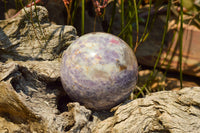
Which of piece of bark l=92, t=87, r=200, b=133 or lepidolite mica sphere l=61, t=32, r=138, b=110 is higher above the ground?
lepidolite mica sphere l=61, t=32, r=138, b=110

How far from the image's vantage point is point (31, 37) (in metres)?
2.01

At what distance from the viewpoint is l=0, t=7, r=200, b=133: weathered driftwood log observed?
153 centimetres

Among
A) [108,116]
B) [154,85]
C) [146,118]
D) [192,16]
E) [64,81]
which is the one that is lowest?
[154,85]

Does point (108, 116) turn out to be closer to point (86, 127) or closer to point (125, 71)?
point (86, 127)

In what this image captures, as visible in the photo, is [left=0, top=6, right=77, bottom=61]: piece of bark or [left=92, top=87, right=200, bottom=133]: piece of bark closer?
[left=92, top=87, right=200, bottom=133]: piece of bark

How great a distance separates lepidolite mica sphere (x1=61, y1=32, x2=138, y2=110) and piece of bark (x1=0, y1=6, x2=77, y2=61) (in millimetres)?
379

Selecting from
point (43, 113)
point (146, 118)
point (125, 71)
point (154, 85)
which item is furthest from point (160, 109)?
point (154, 85)

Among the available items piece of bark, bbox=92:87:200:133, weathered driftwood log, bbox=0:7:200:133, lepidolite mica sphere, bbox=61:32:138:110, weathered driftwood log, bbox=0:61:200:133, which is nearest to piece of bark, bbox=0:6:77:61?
weathered driftwood log, bbox=0:7:200:133

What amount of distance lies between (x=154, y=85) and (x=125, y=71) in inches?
53.9

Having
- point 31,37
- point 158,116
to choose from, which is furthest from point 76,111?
point 31,37

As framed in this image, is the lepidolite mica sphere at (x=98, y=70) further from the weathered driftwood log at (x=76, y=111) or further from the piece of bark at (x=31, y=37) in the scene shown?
the piece of bark at (x=31, y=37)

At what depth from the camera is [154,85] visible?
2.86m

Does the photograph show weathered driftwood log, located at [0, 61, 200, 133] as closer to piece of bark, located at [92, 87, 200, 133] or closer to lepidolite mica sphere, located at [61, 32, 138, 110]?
piece of bark, located at [92, 87, 200, 133]

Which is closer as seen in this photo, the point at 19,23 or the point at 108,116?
the point at 108,116
